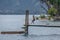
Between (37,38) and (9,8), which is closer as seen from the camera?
(37,38)

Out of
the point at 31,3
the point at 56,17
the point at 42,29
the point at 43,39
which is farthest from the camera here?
the point at 31,3

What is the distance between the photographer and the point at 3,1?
547 feet

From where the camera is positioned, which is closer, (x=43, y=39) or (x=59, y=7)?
(x=43, y=39)

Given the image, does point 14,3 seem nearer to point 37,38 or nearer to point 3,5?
point 3,5

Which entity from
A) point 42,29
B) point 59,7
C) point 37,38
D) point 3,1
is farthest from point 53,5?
point 3,1

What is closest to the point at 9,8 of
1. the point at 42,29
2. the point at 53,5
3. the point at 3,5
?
the point at 3,5

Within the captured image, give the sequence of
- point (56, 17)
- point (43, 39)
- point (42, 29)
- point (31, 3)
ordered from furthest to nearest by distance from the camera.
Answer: point (31, 3) → point (56, 17) → point (42, 29) → point (43, 39)

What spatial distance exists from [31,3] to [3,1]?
17823mm

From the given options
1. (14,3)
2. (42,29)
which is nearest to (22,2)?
(14,3)

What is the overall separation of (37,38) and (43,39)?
65 cm

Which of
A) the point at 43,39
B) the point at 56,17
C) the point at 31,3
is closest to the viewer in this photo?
the point at 43,39

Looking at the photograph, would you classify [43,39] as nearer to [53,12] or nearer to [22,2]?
[53,12]

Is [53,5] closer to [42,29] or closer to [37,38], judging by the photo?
[42,29]

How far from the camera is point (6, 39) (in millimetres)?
18047
